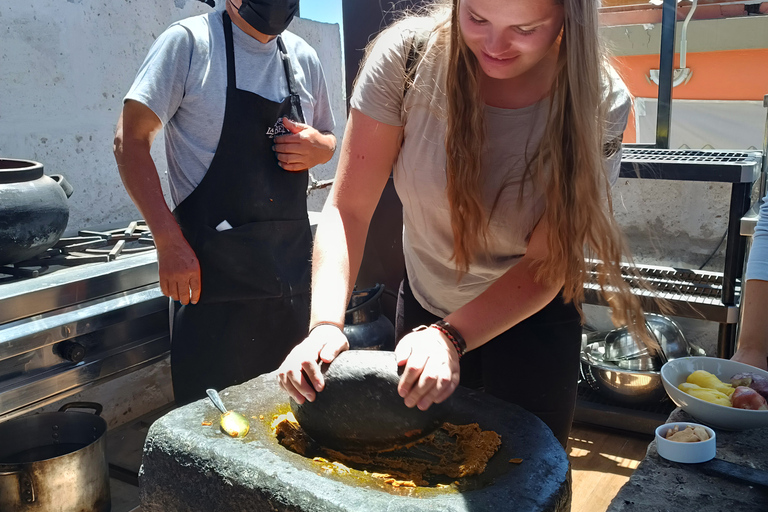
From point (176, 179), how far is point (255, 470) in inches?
49.7

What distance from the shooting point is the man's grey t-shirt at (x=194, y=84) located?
1.92m

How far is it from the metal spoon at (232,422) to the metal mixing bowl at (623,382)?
2.15 metres

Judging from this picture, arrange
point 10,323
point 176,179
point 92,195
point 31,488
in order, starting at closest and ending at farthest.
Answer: point 10,323 < point 31,488 < point 176,179 < point 92,195

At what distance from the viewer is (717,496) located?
2.93 feet

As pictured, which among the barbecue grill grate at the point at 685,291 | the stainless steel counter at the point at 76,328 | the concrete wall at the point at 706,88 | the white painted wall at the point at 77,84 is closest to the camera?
the stainless steel counter at the point at 76,328

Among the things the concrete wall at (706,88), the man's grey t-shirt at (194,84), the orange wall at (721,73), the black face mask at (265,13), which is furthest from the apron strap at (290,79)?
the orange wall at (721,73)

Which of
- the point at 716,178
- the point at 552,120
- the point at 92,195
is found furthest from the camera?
the point at 92,195

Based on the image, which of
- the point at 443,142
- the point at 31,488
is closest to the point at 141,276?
the point at 31,488

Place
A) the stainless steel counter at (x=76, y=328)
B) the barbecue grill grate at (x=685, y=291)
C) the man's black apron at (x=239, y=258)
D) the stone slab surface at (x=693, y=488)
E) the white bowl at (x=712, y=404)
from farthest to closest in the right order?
the barbecue grill grate at (x=685, y=291)
the man's black apron at (x=239, y=258)
the stainless steel counter at (x=76, y=328)
the white bowl at (x=712, y=404)
the stone slab surface at (x=693, y=488)

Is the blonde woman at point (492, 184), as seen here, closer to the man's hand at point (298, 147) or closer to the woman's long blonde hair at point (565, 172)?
the woman's long blonde hair at point (565, 172)

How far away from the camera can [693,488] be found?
0.92 m

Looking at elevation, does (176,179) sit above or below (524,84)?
below

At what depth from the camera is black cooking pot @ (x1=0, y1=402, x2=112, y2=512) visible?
1.91m

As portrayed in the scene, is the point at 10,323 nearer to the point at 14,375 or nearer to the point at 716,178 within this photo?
the point at 14,375
